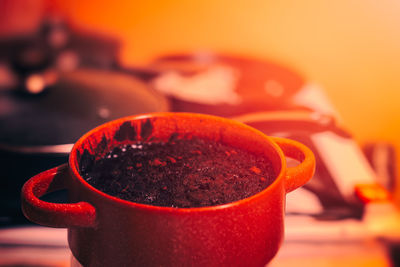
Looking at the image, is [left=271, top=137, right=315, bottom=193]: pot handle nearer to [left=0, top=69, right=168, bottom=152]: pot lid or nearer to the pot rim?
the pot rim

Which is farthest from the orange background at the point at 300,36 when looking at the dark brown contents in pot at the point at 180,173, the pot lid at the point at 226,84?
the dark brown contents in pot at the point at 180,173

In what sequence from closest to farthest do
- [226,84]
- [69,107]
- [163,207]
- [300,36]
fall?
1. [163,207]
2. [69,107]
3. [226,84]
4. [300,36]

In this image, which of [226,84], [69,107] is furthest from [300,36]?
[69,107]

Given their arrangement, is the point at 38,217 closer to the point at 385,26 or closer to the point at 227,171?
the point at 227,171

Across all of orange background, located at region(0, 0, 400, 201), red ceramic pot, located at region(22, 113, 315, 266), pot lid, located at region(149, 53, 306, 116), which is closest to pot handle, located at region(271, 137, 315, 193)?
red ceramic pot, located at region(22, 113, 315, 266)

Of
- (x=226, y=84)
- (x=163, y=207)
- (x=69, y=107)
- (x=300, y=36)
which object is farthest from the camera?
(x=300, y=36)

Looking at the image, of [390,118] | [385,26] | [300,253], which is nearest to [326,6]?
[385,26]

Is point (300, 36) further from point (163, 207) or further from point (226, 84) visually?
point (163, 207)
